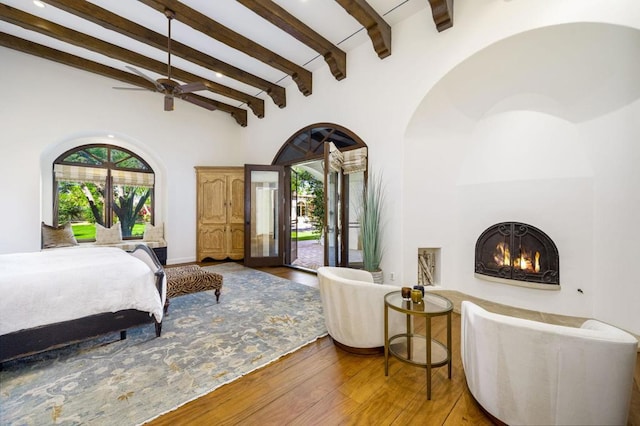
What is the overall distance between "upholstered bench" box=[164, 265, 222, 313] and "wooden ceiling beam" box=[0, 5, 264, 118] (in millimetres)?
2729

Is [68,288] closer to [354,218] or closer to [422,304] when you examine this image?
[422,304]

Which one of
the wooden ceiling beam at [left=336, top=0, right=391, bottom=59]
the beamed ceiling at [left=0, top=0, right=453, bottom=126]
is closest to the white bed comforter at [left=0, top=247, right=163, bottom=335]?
the beamed ceiling at [left=0, top=0, right=453, bottom=126]

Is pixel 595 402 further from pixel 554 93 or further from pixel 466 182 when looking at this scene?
pixel 554 93

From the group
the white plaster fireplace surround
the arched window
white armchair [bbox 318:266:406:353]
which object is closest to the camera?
white armchair [bbox 318:266:406:353]

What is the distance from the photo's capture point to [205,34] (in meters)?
3.78

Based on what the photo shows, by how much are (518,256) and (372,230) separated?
69.4 inches

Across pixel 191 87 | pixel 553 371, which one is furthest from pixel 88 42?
pixel 553 371

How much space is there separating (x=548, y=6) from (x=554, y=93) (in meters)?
0.88

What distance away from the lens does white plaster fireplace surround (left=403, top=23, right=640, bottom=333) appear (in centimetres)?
251

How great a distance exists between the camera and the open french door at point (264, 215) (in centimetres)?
565

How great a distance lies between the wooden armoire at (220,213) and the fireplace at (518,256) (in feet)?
16.1

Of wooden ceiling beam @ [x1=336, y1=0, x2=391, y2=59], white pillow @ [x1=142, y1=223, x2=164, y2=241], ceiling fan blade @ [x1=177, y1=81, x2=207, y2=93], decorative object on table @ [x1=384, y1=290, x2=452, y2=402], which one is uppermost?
wooden ceiling beam @ [x1=336, y1=0, x2=391, y2=59]

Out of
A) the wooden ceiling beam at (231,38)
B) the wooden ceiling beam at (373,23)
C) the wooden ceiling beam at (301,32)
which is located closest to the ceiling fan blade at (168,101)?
the wooden ceiling beam at (231,38)

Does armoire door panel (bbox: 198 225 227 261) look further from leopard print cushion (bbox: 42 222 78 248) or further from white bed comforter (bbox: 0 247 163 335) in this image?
white bed comforter (bbox: 0 247 163 335)
